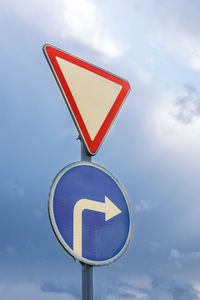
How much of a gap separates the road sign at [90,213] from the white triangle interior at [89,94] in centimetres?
36

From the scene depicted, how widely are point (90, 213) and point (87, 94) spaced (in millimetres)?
882

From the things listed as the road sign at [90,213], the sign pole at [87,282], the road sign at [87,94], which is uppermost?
the road sign at [87,94]

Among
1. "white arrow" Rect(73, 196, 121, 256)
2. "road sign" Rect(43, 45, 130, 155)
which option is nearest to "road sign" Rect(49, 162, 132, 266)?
"white arrow" Rect(73, 196, 121, 256)

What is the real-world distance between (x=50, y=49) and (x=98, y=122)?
1.99ft

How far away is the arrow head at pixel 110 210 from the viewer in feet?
7.99

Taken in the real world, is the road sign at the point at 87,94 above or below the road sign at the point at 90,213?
above

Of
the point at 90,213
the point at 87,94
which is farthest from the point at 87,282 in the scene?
the point at 87,94

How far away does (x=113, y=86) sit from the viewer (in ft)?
9.93

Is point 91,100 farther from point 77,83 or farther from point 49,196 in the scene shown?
point 49,196

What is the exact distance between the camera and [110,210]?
8.09 ft

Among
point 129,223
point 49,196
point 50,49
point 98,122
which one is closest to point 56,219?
point 49,196

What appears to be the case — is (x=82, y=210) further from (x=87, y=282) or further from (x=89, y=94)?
(x=89, y=94)

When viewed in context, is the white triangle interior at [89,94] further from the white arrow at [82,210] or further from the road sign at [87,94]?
the white arrow at [82,210]

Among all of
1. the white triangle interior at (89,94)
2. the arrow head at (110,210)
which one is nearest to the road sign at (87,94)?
the white triangle interior at (89,94)
